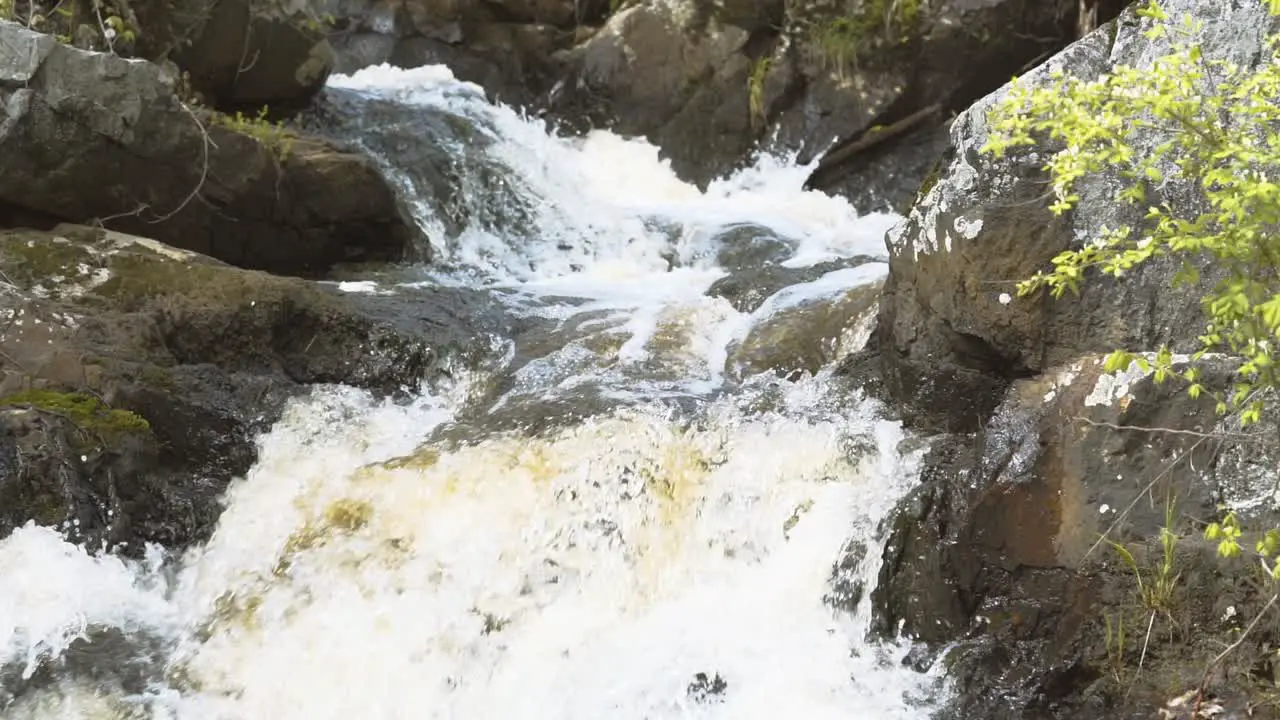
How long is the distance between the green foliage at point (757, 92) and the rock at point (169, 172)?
4.05 m

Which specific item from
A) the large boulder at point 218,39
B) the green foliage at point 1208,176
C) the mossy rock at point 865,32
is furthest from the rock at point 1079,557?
the mossy rock at point 865,32

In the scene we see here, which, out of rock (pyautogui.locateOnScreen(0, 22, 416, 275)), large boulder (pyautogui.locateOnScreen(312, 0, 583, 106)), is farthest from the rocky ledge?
large boulder (pyautogui.locateOnScreen(312, 0, 583, 106))

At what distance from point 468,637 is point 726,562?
1185mm

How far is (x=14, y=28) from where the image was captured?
257 inches

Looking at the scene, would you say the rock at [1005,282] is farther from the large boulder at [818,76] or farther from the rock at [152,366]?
the large boulder at [818,76]

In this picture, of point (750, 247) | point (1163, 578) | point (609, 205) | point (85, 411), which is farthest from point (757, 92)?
point (1163, 578)

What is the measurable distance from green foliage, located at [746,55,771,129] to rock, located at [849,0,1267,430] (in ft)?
18.6

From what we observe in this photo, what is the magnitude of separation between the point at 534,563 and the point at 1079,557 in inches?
91.7

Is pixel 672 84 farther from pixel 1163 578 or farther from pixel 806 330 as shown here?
pixel 1163 578

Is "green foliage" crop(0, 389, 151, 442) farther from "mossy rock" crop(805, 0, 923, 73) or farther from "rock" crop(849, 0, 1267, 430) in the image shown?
"mossy rock" crop(805, 0, 923, 73)

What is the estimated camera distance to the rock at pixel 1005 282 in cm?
460

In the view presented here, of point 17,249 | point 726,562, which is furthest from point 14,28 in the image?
point 726,562

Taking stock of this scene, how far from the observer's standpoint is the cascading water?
4.50 metres

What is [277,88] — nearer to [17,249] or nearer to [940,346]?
[17,249]
